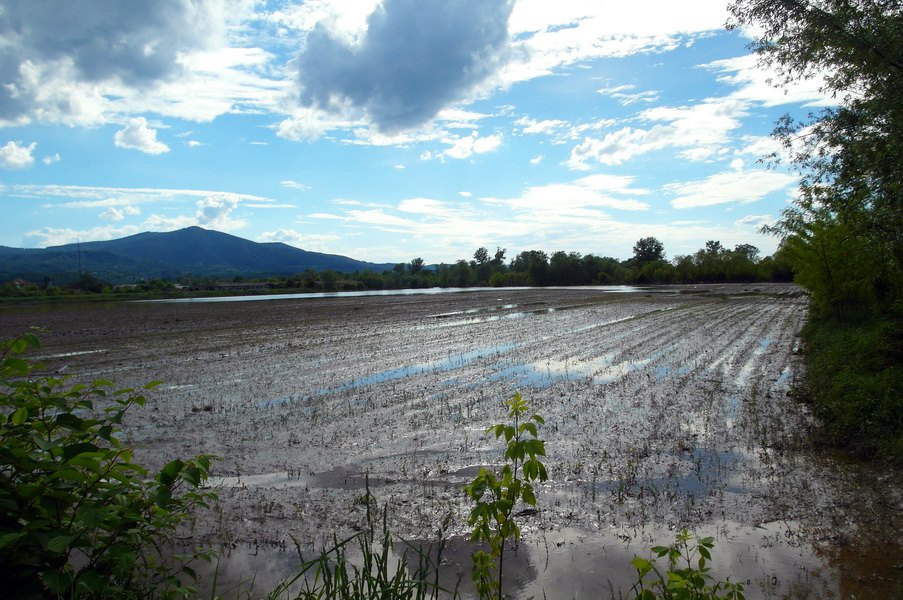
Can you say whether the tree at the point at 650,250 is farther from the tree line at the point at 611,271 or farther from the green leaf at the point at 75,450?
the green leaf at the point at 75,450

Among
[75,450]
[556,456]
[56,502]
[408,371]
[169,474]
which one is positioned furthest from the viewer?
[408,371]

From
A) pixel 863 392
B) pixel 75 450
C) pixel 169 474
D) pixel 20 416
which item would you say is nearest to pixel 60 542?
pixel 75 450

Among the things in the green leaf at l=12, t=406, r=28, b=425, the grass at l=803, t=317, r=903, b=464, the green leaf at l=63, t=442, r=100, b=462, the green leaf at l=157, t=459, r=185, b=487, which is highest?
the green leaf at l=12, t=406, r=28, b=425

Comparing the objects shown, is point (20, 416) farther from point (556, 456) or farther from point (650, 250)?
point (650, 250)

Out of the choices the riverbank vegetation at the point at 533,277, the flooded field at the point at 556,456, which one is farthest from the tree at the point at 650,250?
the flooded field at the point at 556,456

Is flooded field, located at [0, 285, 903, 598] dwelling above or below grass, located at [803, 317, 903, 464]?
Answer: below

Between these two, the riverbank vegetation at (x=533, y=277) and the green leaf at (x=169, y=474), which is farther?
the riverbank vegetation at (x=533, y=277)

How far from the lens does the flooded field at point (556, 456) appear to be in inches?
228

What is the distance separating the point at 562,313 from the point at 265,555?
1376 inches

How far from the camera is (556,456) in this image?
8898 mm

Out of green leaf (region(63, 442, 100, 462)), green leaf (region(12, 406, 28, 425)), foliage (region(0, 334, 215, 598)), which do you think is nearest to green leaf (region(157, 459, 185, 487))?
foliage (region(0, 334, 215, 598))

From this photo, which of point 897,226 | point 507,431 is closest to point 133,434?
point 507,431

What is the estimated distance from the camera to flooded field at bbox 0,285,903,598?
5793mm

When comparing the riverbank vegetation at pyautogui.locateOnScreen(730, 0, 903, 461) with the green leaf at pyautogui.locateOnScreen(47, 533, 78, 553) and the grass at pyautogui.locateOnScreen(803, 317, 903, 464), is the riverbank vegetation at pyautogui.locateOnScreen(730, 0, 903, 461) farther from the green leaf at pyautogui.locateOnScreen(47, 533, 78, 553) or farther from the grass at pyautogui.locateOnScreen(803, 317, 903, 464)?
the green leaf at pyautogui.locateOnScreen(47, 533, 78, 553)
